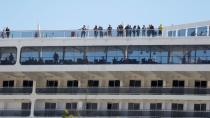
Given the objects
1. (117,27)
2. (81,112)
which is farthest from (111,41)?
(81,112)

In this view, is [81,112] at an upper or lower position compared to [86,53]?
lower

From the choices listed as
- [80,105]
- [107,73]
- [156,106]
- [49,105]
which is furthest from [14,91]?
[156,106]

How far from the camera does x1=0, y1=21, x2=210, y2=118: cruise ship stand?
55.0 m

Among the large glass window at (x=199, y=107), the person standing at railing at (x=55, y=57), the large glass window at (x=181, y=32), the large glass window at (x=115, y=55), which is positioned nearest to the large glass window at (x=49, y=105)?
the person standing at railing at (x=55, y=57)

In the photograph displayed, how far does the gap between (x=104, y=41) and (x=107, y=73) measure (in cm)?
221

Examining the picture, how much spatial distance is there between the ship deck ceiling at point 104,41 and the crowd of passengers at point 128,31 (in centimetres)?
84

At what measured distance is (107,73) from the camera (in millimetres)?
→ 56312

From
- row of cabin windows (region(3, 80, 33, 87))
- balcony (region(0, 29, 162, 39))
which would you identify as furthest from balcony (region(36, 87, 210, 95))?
balcony (region(0, 29, 162, 39))

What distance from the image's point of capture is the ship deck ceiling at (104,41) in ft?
180

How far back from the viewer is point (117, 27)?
5728 centimetres

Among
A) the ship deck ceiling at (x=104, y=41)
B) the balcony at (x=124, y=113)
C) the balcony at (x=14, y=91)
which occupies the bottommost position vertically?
the balcony at (x=124, y=113)

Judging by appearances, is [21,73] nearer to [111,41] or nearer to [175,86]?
[111,41]

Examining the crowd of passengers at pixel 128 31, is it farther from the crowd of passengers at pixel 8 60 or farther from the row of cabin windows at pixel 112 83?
the crowd of passengers at pixel 8 60

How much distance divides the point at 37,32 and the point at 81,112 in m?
6.66
